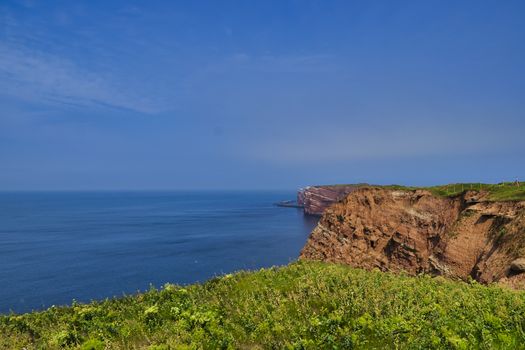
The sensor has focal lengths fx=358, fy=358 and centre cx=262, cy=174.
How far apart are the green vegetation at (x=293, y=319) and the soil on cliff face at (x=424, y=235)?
17.2 metres

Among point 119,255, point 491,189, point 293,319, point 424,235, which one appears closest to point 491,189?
point 491,189

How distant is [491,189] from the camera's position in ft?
163

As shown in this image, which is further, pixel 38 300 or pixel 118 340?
pixel 38 300

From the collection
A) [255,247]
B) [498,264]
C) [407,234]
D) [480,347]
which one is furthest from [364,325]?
[255,247]

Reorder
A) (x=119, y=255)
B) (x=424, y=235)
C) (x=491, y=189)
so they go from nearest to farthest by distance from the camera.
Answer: (x=491, y=189), (x=424, y=235), (x=119, y=255)

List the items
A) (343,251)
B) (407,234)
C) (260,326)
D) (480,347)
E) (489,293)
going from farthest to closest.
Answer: (343,251)
(407,234)
(489,293)
(260,326)
(480,347)

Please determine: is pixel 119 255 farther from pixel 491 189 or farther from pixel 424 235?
pixel 491 189

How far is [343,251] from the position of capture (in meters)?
63.2

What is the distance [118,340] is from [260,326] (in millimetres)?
5149

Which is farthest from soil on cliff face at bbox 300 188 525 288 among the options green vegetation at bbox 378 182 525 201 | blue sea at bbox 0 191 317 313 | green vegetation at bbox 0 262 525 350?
blue sea at bbox 0 191 317 313

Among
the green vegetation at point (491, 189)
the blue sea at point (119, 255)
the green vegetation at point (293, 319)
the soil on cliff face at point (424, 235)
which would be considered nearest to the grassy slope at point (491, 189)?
the green vegetation at point (491, 189)

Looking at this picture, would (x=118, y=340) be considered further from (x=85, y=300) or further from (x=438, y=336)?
(x=85, y=300)

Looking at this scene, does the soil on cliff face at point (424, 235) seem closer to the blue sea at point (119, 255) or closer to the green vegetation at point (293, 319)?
the green vegetation at point (293, 319)

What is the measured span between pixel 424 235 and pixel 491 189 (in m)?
11.6
